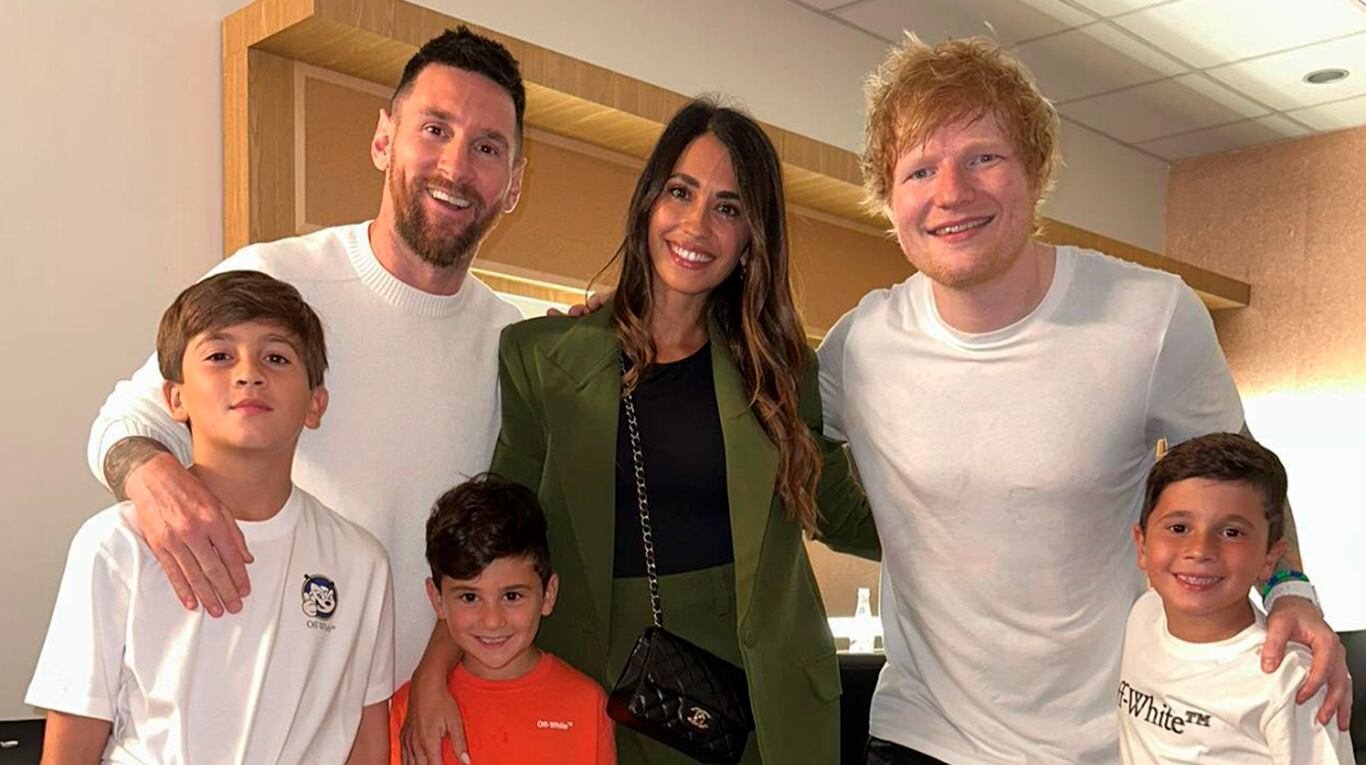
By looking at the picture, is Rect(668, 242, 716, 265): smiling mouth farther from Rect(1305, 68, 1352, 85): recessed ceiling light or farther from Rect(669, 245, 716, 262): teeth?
Rect(1305, 68, 1352, 85): recessed ceiling light

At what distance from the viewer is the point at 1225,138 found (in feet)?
25.0

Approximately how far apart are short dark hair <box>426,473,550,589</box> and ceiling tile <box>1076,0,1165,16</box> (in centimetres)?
444

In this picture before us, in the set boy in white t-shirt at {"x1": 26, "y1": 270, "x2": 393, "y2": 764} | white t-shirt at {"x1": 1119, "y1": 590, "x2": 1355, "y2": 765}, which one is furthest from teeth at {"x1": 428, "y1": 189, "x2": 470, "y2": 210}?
white t-shirt at {"x1": 1119, "y1": 590, "x2": 1355, "y2": 765}

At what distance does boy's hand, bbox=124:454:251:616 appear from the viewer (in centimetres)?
156

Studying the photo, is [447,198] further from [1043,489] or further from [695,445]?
[1043,489]

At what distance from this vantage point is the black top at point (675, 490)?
2031 mm

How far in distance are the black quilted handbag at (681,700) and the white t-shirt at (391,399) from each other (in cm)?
39

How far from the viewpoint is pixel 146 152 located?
11.0 feet

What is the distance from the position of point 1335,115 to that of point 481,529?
684 cm

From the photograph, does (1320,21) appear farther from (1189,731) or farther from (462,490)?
(462,490)

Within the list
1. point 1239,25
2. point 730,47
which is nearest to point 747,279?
point 730,47

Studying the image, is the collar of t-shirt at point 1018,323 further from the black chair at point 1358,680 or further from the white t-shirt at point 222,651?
the black chair at point 1358,680

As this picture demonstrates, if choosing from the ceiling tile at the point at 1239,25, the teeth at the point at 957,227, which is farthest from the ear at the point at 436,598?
the ceiling tile at the point at 1239,25

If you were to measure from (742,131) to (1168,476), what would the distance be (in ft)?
3.01
